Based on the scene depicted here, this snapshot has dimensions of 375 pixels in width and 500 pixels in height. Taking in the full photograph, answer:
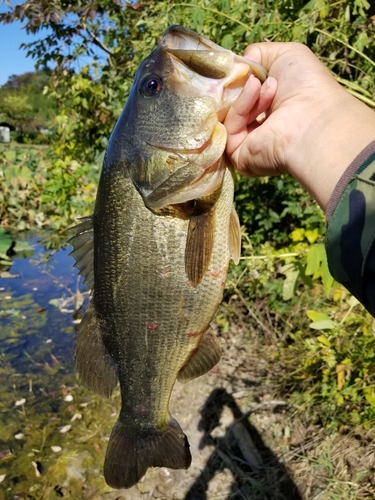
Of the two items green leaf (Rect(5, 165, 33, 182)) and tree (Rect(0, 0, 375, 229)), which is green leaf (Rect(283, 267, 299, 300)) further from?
green leaf (Rect(5, 165, 33, 182))

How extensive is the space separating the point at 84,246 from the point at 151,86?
645 mm

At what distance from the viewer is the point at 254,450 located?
349cm

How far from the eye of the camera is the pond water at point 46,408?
11.9 feet

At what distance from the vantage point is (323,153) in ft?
5.18

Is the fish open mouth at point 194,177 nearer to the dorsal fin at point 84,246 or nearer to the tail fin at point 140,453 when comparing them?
the dorsal fin at point 84,246

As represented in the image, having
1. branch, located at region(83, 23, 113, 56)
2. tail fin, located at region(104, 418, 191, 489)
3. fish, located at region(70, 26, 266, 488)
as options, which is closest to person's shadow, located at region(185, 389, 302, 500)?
tail fin, located at region(104, 418, 191, 489)

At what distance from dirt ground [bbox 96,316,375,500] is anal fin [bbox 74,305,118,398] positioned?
5.86 feet

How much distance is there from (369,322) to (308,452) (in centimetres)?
102

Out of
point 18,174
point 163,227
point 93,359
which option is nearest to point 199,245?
point 163,227

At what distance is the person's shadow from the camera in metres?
3.15

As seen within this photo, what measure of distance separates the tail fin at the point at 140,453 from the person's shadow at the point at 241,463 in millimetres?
1481

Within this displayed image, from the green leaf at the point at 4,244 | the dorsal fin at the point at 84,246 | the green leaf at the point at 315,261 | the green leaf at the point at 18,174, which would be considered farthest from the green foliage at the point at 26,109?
the dorsal fin at the point at 84,246

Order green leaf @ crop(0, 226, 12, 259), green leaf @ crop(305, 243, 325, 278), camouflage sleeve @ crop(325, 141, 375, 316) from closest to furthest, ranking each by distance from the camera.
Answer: camouflage sleeve @ crop(325, 141, 375, 316) < green leaf @ crop(305, 243, 325, 278) < green leaf @ crop(0, 226, 12, 259)

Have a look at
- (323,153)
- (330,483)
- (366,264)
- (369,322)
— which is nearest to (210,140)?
(323,153)
